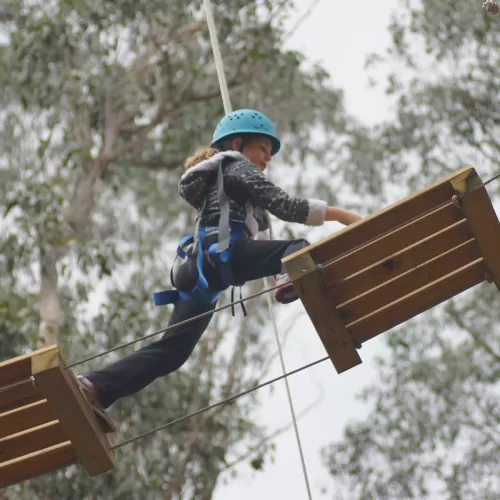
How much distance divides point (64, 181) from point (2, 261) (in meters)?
1.42

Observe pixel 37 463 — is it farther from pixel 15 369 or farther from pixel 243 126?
pixel 243 126

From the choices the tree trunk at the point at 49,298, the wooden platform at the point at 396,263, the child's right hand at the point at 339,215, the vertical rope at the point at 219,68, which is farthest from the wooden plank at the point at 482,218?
the tree trunk at the point at 49,298

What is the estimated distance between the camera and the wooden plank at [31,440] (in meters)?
3.16

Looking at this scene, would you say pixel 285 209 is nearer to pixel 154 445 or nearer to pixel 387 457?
pixel 154 445

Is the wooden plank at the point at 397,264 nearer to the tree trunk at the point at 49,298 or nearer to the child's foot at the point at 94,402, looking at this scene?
the child's foot at the point at 94,402

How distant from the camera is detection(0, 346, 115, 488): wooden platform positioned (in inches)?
115

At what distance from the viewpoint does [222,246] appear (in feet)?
10.5

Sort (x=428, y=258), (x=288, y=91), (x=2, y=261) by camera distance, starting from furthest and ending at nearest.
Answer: (x=288, y=91), (x=2, y=261), (x=428, y=258)

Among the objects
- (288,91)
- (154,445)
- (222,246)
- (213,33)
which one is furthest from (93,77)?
(222,246)

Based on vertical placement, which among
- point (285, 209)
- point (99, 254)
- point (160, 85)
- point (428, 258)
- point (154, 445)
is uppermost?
point (160, 85)

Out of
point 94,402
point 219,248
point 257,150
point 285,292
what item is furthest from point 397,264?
point 94,402

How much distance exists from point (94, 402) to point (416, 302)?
0.98 m

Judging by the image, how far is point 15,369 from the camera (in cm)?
295

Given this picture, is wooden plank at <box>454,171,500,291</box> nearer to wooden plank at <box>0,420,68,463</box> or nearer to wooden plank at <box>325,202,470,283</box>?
wooden plank at <box>325,202,470,283</box>
